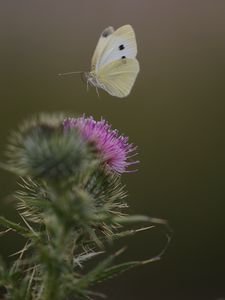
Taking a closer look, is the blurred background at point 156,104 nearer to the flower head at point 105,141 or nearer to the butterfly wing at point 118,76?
the butterfly wing at point 118,76

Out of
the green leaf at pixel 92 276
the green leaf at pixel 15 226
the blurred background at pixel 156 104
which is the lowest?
the green leaf at pixel 92 276

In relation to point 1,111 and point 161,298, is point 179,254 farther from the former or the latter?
point 1,111

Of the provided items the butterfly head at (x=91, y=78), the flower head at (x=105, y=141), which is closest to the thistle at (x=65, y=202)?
the flower head at (x=105, y=141)

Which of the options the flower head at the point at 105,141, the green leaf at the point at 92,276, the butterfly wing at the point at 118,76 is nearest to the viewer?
the green leaf at the point at 92,276

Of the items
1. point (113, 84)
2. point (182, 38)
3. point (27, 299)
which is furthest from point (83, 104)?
point (27, 299)

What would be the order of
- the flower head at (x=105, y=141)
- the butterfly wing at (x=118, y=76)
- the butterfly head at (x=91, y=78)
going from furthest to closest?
the butterfly wing at (x=118, y=76)
the butterfly head at (x=91, y=78)
the flower head at (x=105, y=141)

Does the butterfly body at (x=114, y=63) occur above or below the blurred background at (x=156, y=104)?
below
